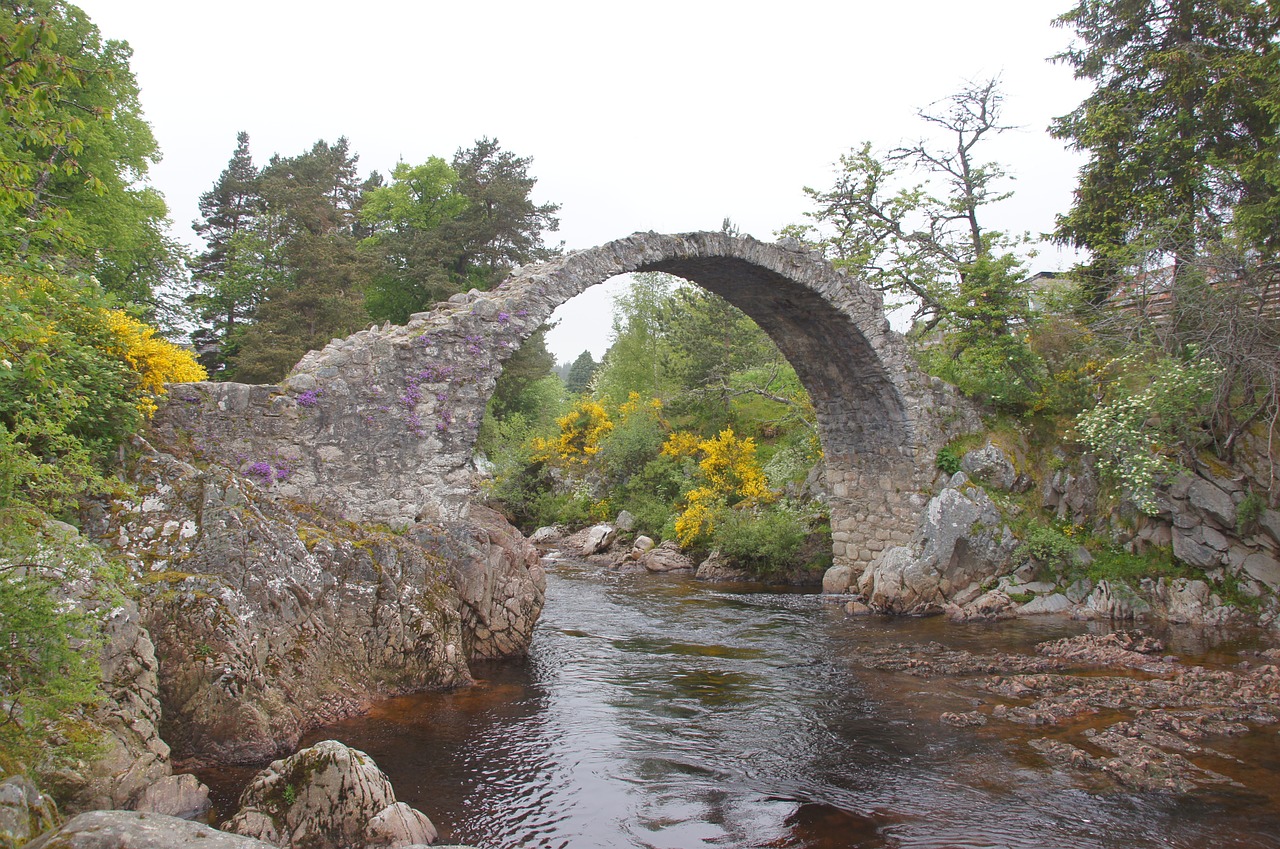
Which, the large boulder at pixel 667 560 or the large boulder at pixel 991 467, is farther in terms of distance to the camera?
the large boulder at pixel 667 560

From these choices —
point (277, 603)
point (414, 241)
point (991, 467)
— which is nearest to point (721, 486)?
point (991, 467)

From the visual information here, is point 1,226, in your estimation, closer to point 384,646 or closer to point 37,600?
point 37,600

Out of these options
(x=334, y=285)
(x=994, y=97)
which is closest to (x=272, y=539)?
(x=994, y=97)

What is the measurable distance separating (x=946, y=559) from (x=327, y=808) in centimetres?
1004

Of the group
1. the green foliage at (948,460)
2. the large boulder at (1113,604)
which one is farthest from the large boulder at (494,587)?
the large boulder at (1113,604)

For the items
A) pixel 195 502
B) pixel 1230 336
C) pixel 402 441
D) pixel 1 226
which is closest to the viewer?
pixel 1 226

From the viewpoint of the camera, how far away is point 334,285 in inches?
864

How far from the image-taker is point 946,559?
465 inches

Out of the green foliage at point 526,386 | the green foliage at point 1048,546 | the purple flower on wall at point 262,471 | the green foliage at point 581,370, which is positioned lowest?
the green foliage at point 1048,546

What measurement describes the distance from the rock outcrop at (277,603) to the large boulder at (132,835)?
2400 millimetres

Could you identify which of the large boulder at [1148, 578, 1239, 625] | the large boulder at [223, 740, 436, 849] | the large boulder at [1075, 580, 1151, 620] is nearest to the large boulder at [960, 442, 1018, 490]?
the large boulder at [1075, 580, 1151, 620]

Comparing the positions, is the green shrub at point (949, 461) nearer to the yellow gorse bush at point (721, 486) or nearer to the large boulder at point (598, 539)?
the yellow gorse bush at point (721, 486)

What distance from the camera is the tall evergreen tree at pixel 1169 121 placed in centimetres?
1235

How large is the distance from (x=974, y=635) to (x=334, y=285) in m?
19.3
